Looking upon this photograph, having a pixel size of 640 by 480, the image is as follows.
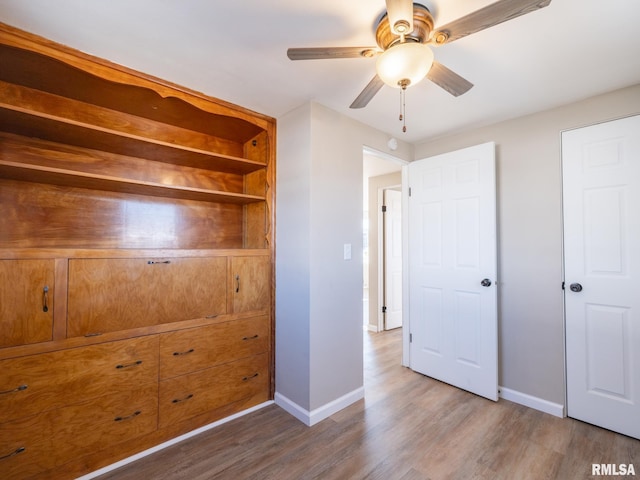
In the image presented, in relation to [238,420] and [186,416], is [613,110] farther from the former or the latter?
[186,416]

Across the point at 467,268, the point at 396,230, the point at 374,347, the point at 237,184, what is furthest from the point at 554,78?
the point at 374,347

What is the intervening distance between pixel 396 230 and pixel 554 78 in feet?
9.11

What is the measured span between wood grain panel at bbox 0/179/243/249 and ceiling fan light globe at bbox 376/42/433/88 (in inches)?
70.4

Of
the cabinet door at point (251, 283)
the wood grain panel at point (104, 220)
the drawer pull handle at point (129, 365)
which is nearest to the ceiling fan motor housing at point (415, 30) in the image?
the cabinet door at point (251, 283)

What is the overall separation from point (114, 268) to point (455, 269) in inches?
102

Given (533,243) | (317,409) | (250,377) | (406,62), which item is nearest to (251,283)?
(250,377)

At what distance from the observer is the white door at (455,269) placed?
247 centimetres

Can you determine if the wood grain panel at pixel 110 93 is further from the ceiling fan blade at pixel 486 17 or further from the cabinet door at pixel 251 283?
the ceiling fan blade at pixel 486 17

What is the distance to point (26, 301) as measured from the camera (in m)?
1.50

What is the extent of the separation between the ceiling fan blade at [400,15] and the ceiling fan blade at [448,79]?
0.32m

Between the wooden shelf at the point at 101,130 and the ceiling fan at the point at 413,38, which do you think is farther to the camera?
the wooden shelf at the point at 101,130

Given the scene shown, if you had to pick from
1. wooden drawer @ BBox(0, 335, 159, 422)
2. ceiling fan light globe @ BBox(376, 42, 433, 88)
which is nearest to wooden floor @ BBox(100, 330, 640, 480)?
wooden drawer @ BBox(0, 335, 159, 422)

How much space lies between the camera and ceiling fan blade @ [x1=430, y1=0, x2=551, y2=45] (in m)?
1.04

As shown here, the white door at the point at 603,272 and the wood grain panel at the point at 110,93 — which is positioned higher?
the wood grain panel at the point at 110,93
